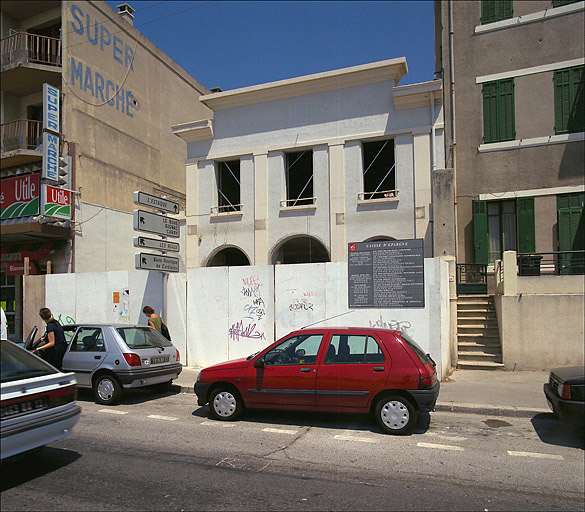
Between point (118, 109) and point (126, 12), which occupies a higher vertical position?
point (126, 12)

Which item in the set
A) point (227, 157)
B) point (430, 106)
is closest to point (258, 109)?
point (227, 157)

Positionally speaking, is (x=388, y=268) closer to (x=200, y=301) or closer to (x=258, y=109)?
(x=200, y=301)

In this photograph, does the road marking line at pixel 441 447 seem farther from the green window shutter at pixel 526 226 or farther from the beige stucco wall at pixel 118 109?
the beige stucco wall at pixel 118 109

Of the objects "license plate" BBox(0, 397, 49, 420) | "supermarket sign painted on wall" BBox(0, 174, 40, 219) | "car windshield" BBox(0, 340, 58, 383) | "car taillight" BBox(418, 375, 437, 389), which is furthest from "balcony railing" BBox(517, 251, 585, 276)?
"supermarket sign painted on wall" BBox(0, 174, 40, 219)

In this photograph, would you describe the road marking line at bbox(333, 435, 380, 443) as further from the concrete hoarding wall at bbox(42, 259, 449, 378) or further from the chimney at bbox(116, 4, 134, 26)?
the chimney at bbox(116, 4, 134, 26)

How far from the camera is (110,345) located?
9.30 m

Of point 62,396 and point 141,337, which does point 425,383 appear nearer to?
point 62,396

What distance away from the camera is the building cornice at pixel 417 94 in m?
A: 15.5

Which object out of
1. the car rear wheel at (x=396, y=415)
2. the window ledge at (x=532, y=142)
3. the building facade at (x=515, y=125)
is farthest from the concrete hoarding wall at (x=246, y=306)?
the window ledge at (x=532, y=142)

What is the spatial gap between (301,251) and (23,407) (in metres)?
14.9

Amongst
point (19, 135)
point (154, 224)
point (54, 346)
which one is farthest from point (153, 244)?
point (19, 135)

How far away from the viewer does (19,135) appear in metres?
20.3

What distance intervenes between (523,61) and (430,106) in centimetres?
406

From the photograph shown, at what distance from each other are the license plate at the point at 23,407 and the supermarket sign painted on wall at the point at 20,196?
15503mm
